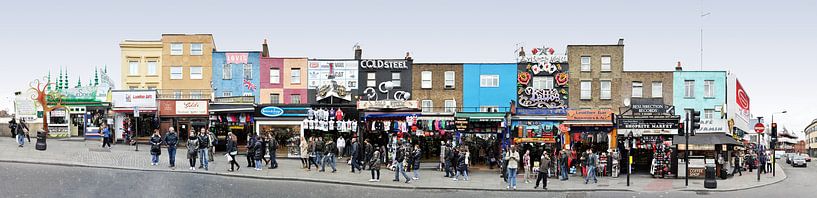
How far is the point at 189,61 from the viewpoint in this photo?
163 ft

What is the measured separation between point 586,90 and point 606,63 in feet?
6.95

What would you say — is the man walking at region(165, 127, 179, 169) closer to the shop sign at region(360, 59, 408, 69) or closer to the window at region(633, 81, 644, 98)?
the shop sign at region(360, 59, 408, 69)

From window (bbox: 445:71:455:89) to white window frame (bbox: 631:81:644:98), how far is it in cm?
1144

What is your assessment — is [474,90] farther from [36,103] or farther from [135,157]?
[36,103]

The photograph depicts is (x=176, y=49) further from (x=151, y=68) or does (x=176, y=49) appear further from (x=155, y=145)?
(x=155, y=145)

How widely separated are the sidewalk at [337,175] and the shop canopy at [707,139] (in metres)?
1.71

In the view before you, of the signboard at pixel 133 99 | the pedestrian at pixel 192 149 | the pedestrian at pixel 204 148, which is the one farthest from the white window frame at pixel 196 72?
the pedestrian at pixel 192 149

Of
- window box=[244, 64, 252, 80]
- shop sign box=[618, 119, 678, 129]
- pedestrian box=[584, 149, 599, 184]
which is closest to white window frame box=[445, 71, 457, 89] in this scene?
window box=[244, 64, 252, 80]

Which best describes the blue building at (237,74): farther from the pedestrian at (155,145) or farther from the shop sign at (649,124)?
the shop sign at (649,124)

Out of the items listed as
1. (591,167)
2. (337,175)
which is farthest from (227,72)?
(591,167)

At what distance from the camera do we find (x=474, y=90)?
48.4 m

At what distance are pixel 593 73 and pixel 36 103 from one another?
3523 cm

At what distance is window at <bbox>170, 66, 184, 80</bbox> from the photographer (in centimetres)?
4978

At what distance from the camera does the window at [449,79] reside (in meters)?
48.4
